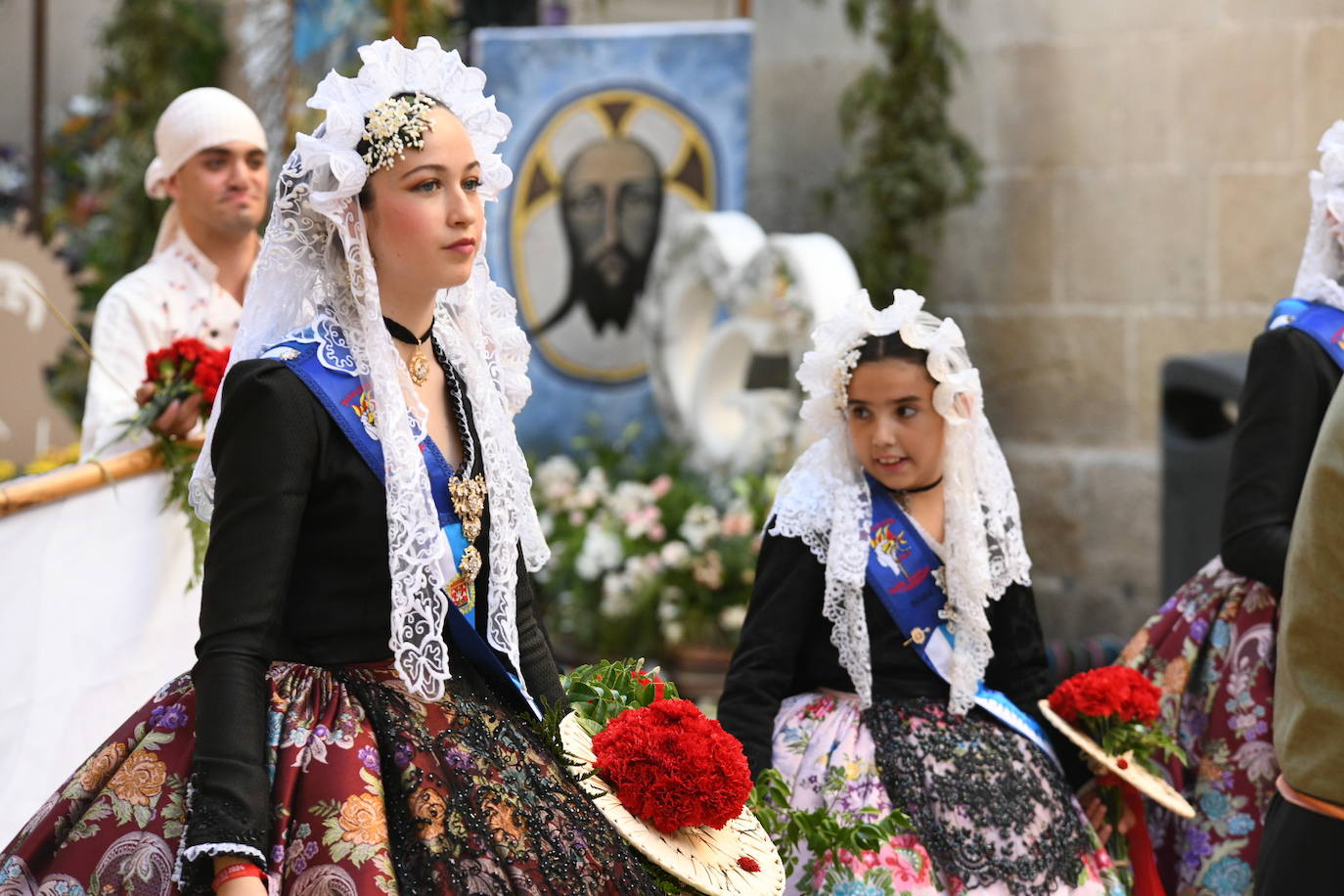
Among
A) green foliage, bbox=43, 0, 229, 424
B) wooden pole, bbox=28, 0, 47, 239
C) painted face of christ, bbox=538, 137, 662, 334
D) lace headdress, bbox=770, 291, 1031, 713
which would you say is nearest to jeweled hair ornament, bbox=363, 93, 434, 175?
lace headdress, bbox=770, 291, 1031, 713

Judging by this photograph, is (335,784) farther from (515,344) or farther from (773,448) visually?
(773,448)

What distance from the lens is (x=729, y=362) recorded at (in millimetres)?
7926

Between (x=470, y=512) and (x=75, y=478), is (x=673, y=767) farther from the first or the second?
(x=75, y=478)

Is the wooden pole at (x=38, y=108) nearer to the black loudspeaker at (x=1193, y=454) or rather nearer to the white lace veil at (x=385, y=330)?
the black loudspeaker at (x=1193, y=454)

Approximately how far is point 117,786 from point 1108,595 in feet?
21.1

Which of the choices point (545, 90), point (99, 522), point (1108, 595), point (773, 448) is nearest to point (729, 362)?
point (773, 448)

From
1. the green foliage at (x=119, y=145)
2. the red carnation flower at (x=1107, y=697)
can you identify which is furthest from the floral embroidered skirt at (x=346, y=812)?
the green foliage at (x=119, y=145)

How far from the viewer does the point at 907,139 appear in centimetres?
833

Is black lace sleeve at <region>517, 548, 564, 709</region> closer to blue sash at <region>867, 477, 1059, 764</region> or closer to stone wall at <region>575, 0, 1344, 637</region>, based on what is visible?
blue sash at <region>867, 477, 1059, 764</region>

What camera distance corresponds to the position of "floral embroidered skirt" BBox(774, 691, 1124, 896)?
3.29 m

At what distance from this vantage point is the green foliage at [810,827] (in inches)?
126

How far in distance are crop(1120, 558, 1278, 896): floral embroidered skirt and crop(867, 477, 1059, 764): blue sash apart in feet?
1.54

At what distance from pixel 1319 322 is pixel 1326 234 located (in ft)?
0.77

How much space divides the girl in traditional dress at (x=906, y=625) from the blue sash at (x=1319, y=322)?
2.53ft
